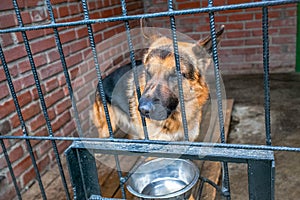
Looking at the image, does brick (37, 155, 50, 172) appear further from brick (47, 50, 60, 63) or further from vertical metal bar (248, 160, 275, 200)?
vertical metal bar (248, 160, 275, 200)

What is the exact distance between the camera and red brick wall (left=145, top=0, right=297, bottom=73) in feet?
13.3

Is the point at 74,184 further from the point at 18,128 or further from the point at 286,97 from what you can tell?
the point at 286,97

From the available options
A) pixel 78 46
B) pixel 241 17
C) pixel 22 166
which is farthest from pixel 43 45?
pixel 241 17

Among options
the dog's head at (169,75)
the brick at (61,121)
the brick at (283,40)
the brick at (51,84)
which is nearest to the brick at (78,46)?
the brick at (51,84)

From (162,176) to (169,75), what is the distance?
648mm

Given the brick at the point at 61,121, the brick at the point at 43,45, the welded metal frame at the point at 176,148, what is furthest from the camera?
the brick at the point at 61,121

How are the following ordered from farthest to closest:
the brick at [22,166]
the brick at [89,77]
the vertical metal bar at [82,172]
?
1. the brick at [89,77]
2. the brick at [22,166]
3. the vertical metal bar at [82,172]

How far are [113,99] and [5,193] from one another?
112cm

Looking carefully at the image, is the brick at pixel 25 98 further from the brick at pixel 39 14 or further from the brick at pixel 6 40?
the brick at pixel 39 14

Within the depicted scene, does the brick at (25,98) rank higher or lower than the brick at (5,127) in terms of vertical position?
higher

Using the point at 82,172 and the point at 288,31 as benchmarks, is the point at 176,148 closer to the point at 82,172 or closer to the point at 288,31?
the point at 82,172

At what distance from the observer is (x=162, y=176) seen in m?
1.80

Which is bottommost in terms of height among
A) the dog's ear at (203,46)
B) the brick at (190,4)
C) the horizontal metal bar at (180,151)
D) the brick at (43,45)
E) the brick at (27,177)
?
the brick at (27,177)

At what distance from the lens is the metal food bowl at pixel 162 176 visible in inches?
67.2
